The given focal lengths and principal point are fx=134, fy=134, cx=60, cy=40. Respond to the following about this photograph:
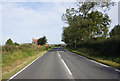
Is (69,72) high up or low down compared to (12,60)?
down

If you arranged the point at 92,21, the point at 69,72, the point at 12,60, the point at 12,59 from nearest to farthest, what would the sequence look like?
the point at 69,72 → the point at 12,60 → the point at 12,59 → the point at 92,21

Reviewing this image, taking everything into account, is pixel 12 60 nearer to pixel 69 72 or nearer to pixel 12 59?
pixel 12 59

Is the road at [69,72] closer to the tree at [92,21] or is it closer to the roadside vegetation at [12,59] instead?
the roadside vegetation at [12,59]

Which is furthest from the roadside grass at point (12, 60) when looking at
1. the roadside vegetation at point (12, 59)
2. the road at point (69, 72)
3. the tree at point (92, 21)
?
the tree at point (92, 21)

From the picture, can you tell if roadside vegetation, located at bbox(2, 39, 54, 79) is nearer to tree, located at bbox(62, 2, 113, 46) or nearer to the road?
the road

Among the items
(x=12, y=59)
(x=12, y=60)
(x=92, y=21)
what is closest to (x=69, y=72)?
(x=12, y=60)

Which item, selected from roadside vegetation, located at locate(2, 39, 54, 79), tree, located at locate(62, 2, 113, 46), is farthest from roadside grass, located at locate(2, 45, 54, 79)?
tree, located at locate(62, 2, 113, 46)

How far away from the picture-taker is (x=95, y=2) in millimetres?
32719

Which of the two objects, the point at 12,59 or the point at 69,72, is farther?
the point at 12,59

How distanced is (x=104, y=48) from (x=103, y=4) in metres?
15.5

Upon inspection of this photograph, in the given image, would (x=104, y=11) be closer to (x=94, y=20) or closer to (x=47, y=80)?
(x=94, y=20)

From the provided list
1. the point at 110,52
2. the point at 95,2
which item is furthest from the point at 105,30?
the point at 110,52

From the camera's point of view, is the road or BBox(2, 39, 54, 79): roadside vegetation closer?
the road

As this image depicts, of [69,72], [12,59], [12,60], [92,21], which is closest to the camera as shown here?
[69,72]
